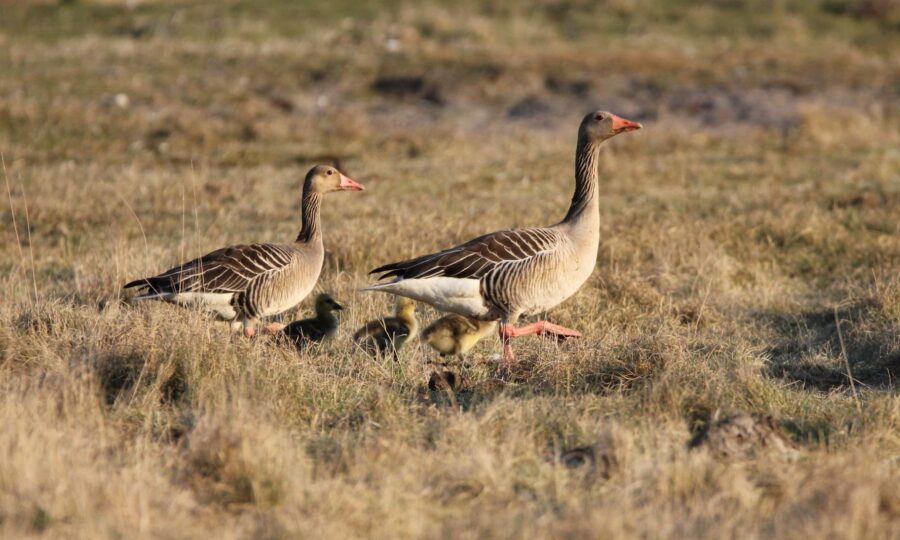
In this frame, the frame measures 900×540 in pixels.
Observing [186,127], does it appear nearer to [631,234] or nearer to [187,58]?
[187,58]

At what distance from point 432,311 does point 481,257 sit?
5.80ft

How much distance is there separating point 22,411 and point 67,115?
13.7m

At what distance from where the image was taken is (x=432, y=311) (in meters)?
9.06

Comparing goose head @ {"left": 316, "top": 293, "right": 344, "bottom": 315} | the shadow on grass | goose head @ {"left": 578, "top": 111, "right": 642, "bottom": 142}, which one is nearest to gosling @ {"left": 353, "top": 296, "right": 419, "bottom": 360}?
goose head @ {"left": 316, "top": 293, "right": 344, "bottom": 315}

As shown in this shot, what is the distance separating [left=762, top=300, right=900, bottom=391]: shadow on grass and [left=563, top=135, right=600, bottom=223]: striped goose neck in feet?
5.73

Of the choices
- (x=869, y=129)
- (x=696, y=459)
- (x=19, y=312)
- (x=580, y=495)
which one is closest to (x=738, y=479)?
(x=696, y=459)

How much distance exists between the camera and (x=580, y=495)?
479 centimetres

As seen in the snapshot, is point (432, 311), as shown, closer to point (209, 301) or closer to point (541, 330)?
point (541, 330)

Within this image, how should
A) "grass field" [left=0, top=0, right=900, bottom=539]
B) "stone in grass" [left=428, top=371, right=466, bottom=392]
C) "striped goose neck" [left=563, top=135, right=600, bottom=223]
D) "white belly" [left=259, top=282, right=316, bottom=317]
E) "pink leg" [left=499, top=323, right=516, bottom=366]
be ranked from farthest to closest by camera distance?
1. "striped goose neck" [left=563, top=135, right=600, bottom=223]
2. "white belly" [left=259, top=282, right=316, bottom=317]
3. "pink leg" [left=499, top=323, right=516, bottom=366]
4. "stone in grass" [left=428, top=371, right=466, bottom=392]
5. "grass field" [left=0, top=0, right=900, bottom=539]

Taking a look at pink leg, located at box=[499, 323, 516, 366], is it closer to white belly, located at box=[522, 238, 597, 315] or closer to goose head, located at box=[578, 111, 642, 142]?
white belly, located at box=[522, 238, 597, 315]

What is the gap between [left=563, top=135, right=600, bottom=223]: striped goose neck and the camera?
788cm

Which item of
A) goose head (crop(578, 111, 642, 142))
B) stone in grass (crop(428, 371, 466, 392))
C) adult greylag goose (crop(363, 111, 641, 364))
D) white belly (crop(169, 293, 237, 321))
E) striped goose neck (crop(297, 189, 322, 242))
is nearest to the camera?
stone in grass (crop(428, 371, 466, 392))

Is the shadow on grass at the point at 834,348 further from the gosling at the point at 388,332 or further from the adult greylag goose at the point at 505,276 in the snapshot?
the gosling at the point at 388,332

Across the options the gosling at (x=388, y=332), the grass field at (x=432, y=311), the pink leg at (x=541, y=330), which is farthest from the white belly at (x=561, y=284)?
the gosling at (x=388, y=332)
